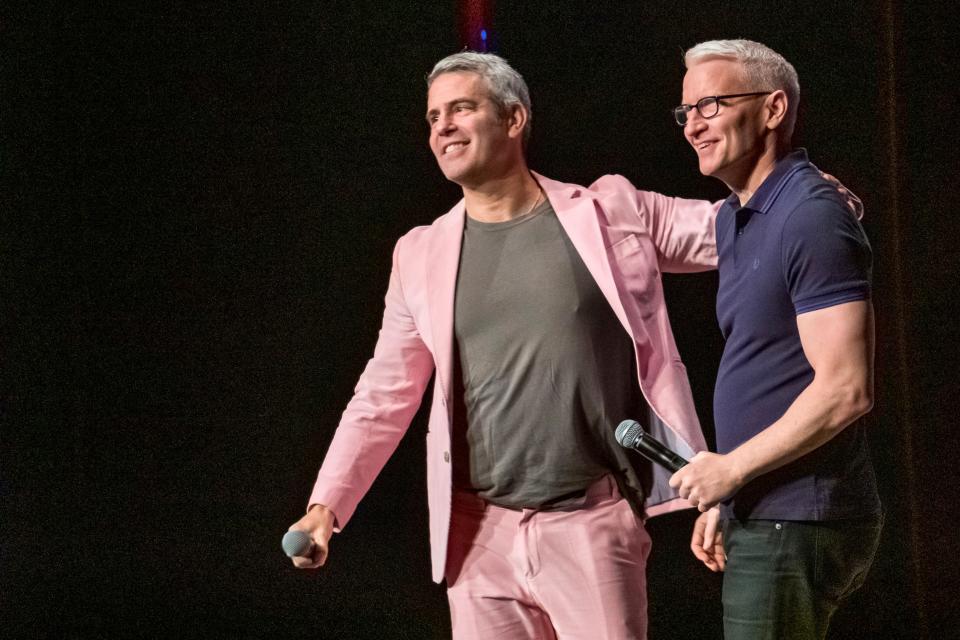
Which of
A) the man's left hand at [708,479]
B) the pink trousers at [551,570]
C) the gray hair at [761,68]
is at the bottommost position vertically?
the pink trousers at [551,570]

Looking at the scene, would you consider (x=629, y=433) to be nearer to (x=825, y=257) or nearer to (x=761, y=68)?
(x=825, y=257)

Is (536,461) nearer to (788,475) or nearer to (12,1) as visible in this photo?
(788,475)

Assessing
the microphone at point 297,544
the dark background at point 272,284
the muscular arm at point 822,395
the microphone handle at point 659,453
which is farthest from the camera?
the dark background at point 272,284

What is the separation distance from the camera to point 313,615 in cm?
322

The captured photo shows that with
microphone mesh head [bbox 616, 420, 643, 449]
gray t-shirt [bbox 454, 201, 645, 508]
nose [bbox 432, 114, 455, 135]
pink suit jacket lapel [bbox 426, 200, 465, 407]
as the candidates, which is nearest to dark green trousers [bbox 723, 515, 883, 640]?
microphone mesh head [bbox 616, 420, 643, 449]

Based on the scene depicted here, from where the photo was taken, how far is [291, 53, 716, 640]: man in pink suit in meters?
1.84

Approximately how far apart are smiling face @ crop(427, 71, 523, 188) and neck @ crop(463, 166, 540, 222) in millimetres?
14

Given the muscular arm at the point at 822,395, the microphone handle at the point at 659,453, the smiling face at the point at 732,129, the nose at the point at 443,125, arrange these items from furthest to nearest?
the nose at the point at 443,125, the smiling face at the point at 732,129, the microphone handle at the point at 659,453, the muscular arm at the point at 822,395

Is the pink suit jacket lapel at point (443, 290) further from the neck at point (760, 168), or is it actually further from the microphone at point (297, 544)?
the neck at point (760, 168)

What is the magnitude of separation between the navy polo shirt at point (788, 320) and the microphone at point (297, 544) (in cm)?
79

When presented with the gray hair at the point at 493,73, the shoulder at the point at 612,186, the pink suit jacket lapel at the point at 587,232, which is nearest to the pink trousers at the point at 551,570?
the pink suit jacket lapel at the point at 587,232

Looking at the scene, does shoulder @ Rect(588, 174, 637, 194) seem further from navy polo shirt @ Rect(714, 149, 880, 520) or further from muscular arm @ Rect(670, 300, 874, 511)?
muscular arm @ Rect(670, 300, 874, 511)

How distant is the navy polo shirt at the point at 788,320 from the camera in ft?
4.44

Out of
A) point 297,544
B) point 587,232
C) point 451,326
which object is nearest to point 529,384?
point 451,326
